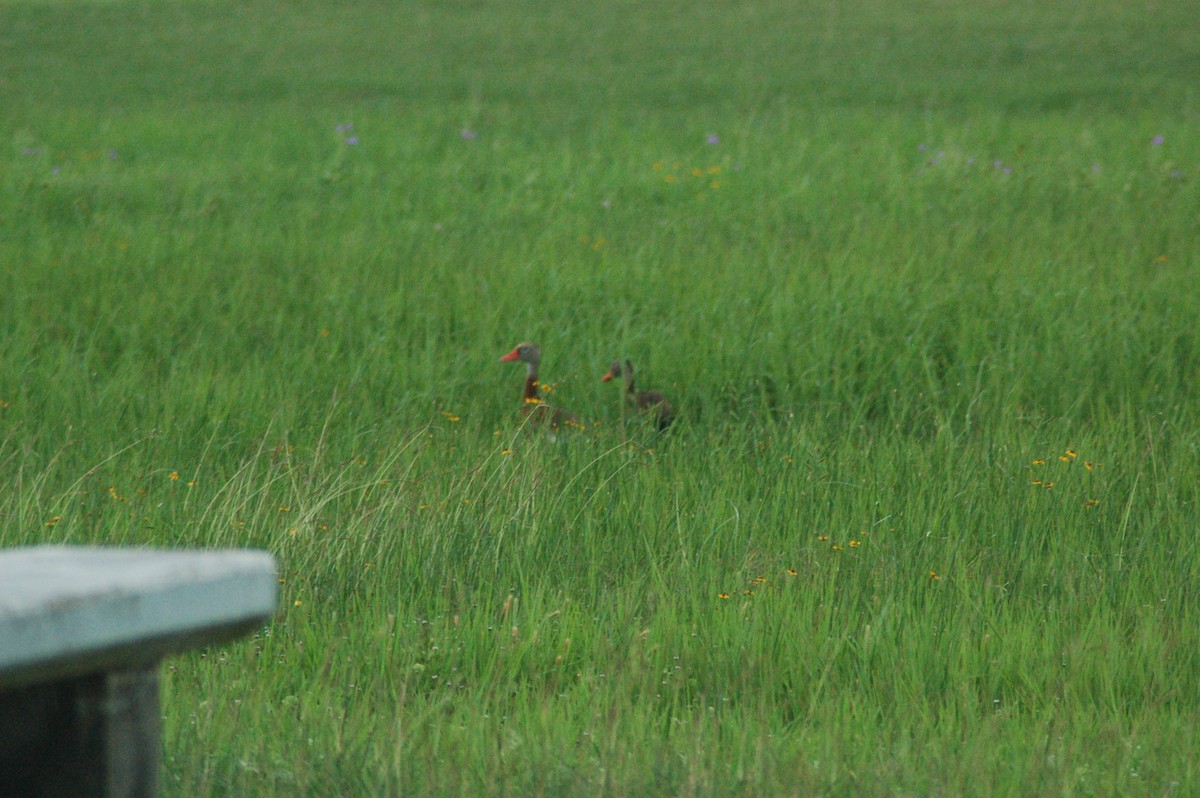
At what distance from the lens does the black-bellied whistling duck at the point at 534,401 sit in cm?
497

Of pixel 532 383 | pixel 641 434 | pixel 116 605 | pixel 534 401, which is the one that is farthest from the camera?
pixel 532 383

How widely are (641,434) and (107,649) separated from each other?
3.70m

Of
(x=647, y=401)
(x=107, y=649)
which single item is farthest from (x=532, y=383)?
(x=107, y=649)

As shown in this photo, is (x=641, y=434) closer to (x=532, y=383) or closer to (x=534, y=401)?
(x=534, y=401)

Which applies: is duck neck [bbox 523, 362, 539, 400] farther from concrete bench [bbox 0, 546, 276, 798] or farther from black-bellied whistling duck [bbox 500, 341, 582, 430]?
concrete bench [bbox 0, 546, 276, 798]

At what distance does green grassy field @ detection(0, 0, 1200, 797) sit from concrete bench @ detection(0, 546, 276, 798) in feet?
3.11

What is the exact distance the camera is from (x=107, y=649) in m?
1.24

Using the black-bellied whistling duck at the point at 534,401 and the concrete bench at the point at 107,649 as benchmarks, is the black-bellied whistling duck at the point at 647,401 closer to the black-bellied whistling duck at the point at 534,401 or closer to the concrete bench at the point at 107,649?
the black-bellied whistling duck at the point at 534,401

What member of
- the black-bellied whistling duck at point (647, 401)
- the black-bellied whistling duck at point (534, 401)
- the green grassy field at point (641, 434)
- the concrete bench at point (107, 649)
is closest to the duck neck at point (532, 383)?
the black-bellied whistling duck at point (534, 401)

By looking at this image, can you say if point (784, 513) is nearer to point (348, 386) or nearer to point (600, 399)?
point (600, 399)

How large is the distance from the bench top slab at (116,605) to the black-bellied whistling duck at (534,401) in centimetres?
346

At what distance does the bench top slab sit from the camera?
3.87 ft

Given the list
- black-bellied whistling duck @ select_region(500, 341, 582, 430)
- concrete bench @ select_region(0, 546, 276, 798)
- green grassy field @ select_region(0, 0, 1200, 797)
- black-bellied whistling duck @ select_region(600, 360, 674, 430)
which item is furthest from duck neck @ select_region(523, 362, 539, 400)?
concrete bench @ select_region(0, 546, 276, 798)

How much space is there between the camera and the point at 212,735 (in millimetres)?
2498
